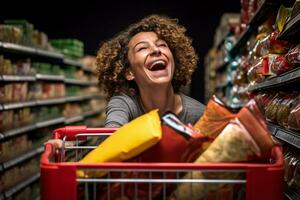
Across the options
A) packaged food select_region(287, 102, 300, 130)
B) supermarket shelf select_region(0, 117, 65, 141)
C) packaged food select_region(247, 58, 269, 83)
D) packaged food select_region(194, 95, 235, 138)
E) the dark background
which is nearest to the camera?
packaged food select_region(194, 95, 235, 138)

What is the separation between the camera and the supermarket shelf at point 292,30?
220cm

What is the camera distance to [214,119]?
1.38 meters

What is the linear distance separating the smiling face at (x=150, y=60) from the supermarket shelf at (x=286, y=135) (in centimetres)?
65

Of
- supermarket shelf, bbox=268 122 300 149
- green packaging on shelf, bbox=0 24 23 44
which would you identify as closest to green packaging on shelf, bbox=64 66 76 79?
green packaging on shelf, bbox=0 24 23 44

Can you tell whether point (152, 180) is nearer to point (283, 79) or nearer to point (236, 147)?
point (236, 147)

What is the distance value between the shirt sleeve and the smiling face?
12 centimetres

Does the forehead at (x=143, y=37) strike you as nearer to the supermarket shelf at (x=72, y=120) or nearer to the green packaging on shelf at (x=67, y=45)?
the supermarket shelf at (x=72, y=120)

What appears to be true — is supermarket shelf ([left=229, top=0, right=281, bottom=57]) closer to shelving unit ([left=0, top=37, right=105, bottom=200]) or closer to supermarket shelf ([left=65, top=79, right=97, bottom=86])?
shelving unit ([left=0, top=37, right=105, bottom=200])

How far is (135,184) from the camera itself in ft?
4.06

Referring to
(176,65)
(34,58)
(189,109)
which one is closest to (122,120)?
(189,109)

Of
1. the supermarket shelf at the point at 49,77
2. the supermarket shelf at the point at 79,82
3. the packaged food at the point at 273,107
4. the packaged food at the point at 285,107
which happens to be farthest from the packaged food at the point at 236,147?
the supermarket shelf at the point at 79,82

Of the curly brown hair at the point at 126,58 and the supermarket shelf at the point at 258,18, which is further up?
the supermarket shelf at the point at 258,18

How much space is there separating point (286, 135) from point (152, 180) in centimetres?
138

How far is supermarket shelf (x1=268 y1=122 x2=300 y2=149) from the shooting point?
85.0 inches
